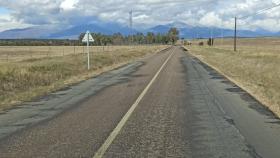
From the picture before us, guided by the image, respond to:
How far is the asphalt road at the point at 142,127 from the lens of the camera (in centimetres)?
705

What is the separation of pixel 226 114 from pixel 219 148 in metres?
3.80

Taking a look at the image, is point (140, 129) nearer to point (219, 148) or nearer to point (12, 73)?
point (219, 148)

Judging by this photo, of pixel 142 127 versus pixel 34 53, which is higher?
pixel 34 53

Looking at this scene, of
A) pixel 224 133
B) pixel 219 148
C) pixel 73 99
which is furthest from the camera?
pixel 73 99

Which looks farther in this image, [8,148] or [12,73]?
[12,73]

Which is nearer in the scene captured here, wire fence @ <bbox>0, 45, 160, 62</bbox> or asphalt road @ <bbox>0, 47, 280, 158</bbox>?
asphalt road @ <bbox>0, 47, 280, 158</bbox>

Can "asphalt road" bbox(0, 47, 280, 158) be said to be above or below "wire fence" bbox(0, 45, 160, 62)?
below

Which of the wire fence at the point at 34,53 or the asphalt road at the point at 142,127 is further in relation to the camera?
the wire fence at the point at 34,53

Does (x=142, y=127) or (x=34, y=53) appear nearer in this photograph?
(x=142, y=127)

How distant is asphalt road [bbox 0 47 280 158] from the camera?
7051 mm

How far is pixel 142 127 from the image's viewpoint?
9031mm

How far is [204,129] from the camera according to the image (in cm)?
890

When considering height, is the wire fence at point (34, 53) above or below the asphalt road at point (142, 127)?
above

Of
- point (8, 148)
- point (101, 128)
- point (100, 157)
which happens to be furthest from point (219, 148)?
point (8, 148)
